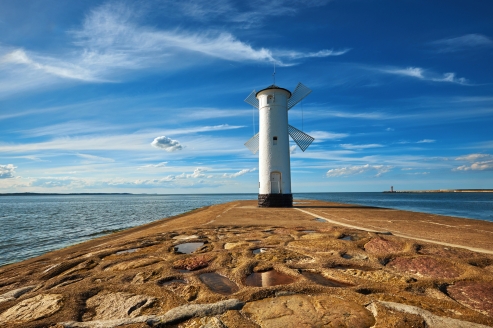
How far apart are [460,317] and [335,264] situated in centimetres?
220

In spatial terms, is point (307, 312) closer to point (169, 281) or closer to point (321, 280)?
point (321, 280)

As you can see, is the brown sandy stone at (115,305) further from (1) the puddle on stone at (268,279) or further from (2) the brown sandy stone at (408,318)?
(2) the brown sandy stone at (408,318)

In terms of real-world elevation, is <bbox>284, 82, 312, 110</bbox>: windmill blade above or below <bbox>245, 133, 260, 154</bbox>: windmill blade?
Result: above

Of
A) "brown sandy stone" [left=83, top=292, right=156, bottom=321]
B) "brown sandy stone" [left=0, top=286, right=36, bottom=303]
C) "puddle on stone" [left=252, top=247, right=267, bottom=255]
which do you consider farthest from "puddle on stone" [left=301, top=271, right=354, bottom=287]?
"brown sandy stone" [left=0, top=286, right=36, bottom=303]

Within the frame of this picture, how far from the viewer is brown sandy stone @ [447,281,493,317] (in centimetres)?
321

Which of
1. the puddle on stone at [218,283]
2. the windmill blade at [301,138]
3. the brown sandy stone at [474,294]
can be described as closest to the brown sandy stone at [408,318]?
the brown sandy stone at [474,294]

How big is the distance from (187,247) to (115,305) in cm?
347

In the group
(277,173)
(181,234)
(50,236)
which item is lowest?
(50,236)

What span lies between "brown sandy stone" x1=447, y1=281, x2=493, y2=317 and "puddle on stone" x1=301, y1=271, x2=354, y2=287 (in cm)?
138

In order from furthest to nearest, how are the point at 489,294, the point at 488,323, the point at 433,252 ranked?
the point at 433,252 < the point at 489,294 < the point at 488,323

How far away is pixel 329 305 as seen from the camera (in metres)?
3.26

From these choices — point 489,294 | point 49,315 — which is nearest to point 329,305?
point 489,294

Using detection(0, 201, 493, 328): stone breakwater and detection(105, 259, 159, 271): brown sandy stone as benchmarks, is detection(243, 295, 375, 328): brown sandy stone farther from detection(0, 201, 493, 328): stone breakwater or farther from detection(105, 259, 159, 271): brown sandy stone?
detection(105, 259, 159, 271): brown sandy stone

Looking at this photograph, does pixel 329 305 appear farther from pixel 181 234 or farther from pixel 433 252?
pixel 181 234
